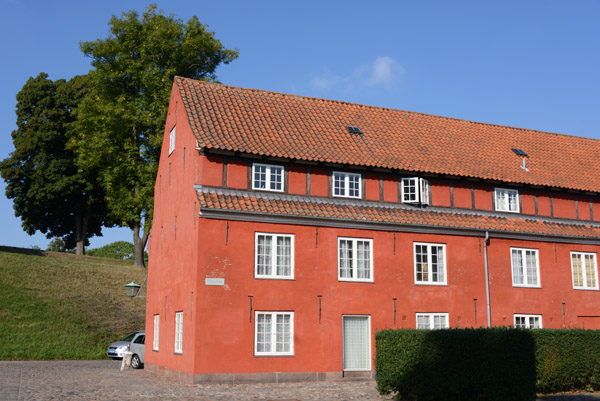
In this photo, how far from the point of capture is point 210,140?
69.6 feet

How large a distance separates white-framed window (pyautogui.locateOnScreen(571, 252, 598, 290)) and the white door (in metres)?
10.0

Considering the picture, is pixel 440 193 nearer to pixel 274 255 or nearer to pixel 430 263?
pixel 430 263

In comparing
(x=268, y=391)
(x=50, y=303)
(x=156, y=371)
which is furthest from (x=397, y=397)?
(x=50, y=303)

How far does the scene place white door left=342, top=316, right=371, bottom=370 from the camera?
21.4m

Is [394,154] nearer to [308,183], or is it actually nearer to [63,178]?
[308,183]

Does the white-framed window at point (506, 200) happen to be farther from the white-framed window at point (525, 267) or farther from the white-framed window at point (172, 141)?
the white-framed window at point (172, 141)

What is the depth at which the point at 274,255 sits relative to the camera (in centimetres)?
2117

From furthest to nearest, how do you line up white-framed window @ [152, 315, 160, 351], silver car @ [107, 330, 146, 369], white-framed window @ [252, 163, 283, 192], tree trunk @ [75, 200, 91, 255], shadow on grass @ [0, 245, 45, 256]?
tree trunk @ [75, 200, 91, 255] < shadow on grass @ [0, 245, 45, 256] < silver car @ [107, 330, 146, 369] < white-framed window @ [152, 315, 160, 351] < white-framed window @ [252, 163, 283, 192]

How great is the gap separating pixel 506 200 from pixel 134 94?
25.0 meters

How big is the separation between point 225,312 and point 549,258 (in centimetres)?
1398

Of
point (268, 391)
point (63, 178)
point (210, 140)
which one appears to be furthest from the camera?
point (63, 178)

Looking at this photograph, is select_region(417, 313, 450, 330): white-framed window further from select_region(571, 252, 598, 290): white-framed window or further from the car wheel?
the car wheel

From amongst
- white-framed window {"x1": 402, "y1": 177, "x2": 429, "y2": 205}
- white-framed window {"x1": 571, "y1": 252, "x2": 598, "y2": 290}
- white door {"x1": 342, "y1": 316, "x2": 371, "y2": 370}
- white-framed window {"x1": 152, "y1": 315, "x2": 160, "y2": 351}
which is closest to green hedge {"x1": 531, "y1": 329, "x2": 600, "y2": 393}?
white door {"x1": 342, "y1": 316, "x2": 371, "y2": 370}

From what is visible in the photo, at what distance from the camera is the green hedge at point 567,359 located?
1667cm
